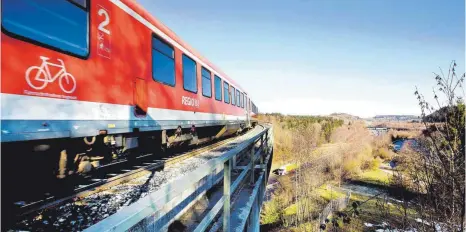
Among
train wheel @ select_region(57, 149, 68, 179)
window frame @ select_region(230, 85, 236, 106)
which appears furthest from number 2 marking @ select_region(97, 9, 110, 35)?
window frame @ select_region(230, 85, 236, 106)

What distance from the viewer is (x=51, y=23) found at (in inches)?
150

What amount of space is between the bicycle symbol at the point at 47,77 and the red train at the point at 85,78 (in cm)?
1

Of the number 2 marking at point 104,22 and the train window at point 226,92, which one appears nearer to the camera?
the number 2 marking at point 104,22

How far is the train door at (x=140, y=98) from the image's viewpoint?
5438mm

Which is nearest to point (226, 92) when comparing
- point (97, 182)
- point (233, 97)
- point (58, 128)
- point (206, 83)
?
point (233, 97)

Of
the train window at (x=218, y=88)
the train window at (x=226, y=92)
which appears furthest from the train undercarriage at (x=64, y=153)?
the train window at (x=226, y=92)

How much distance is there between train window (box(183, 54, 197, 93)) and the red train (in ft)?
1.21

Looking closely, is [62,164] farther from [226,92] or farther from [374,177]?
[374,177]

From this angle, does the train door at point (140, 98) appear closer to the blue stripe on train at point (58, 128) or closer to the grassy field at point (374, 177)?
the blue stripe on train at point (58, 128)

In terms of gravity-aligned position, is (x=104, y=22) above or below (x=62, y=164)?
Answer: above

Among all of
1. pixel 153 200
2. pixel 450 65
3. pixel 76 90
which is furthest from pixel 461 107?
pixel 76 90

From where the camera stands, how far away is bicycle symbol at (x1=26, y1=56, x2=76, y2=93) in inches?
134

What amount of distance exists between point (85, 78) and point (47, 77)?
24.3 inches

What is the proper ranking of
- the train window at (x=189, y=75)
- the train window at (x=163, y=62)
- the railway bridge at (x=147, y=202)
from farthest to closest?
the train window at (x=189, y=75) → the train window at (x=163, y=62) → the railway bridge at (x=147, y=202)
